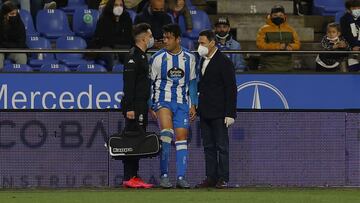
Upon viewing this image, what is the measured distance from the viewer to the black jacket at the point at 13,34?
62.5 feet

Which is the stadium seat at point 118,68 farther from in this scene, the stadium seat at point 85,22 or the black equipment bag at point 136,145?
the black equipment bag at point 136,145

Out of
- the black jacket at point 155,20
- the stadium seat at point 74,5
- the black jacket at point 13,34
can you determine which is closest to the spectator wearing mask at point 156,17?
the black jacket at point 155,20

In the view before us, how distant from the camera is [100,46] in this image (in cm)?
1958

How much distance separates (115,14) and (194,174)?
4.33 meters

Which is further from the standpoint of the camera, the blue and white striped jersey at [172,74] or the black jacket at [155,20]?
the black jacket at [155,20]

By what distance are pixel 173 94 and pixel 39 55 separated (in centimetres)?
487

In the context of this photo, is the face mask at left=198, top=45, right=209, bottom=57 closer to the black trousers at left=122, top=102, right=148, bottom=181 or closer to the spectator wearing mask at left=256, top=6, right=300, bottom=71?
the black trousers at left=122, top=102, right=148, bottom=181

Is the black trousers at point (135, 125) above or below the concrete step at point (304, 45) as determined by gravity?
below

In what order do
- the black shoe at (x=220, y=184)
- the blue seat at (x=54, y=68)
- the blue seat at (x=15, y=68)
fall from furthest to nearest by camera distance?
the blue seat at (x=54, y=68), the blue seat at (x=15, y=68), the black shoe at (x=220, y=184)

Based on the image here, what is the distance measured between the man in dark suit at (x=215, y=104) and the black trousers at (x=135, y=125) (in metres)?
0.74

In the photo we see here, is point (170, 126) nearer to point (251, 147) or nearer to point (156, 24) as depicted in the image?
point (251, 147)

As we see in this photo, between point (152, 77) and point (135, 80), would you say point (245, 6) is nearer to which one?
point (152, 77)
